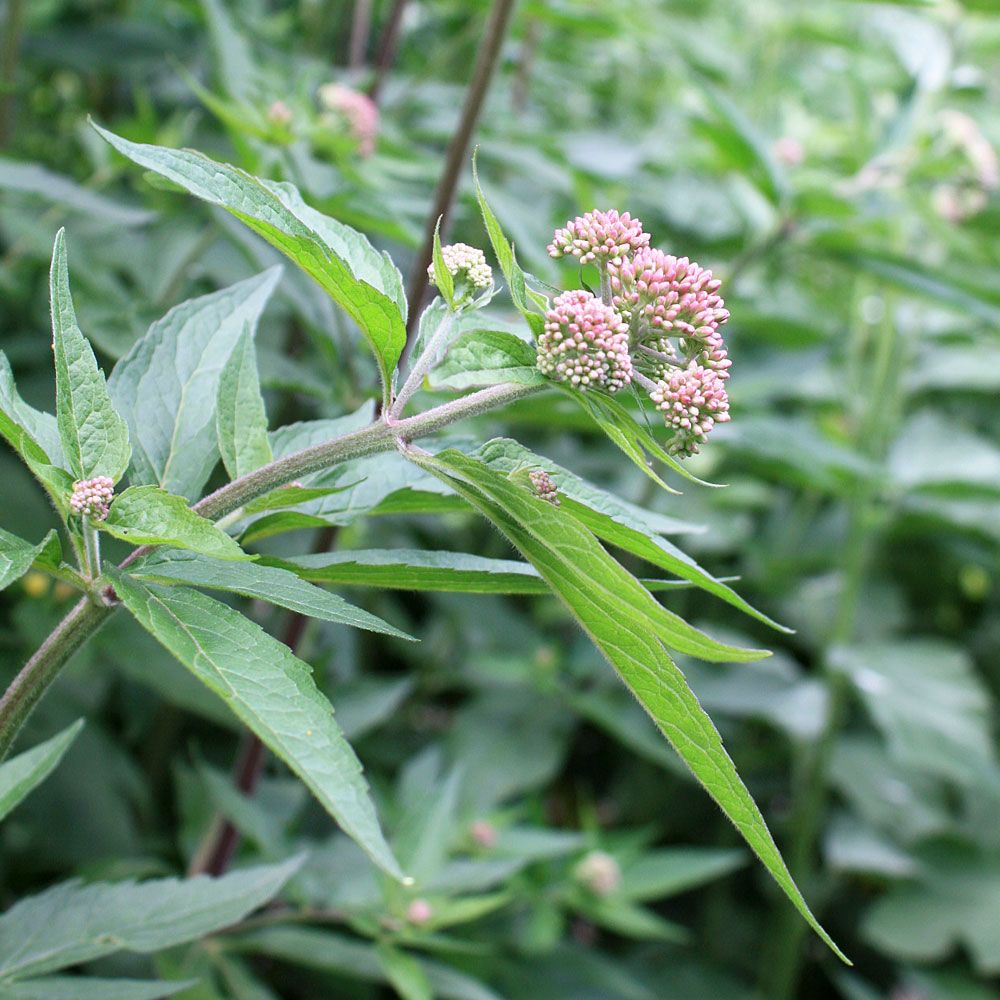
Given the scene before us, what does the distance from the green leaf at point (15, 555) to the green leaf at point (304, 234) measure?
209mm

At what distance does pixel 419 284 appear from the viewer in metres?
1.27

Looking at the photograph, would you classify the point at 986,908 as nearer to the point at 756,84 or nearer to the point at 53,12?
the point at 756,84

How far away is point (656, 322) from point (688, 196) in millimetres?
1893

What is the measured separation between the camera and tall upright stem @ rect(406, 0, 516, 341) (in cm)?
132

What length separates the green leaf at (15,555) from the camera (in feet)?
1.89

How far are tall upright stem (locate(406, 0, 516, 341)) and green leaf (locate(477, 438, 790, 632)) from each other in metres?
0.66

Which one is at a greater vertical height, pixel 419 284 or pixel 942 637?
pixel 419 284

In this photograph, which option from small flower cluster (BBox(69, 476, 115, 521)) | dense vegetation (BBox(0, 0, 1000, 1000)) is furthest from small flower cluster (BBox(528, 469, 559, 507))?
small flower cluster (BBox(69, 476, 115, 521))

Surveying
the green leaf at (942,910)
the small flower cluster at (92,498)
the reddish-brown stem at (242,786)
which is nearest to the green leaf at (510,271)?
the small flower cluster at (92,498)

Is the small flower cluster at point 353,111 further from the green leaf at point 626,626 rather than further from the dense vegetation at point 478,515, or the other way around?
the green leaf at point 626,626

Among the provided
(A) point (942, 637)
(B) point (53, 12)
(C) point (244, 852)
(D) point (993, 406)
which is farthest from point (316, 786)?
(D) point (993, 406)

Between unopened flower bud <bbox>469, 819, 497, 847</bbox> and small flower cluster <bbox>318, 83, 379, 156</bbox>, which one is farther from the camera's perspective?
unopened flower bud <bbox>469, 819, 497, 847</bbox>

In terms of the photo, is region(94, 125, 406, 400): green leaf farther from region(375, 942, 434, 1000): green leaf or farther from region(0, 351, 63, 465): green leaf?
region(375, 942, 434, 1000): green leaf

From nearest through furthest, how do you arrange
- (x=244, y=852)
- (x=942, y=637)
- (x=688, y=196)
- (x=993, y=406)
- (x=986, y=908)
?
(x=244, y=852) < (x=986, y=908) < (x=688, y=196) < (x=942, y=637) < (x=993, y=406)
